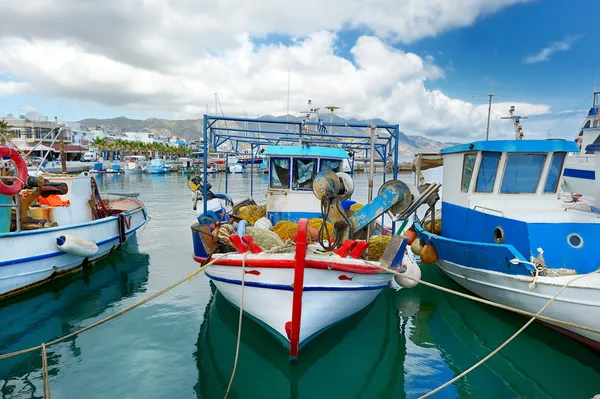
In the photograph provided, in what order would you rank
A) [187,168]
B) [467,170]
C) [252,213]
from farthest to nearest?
[187,168] → [252,213] → [467,170]

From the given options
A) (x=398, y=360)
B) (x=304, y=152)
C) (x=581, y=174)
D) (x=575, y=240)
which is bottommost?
(x=398, y=360)

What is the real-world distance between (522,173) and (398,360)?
5416 millimetres

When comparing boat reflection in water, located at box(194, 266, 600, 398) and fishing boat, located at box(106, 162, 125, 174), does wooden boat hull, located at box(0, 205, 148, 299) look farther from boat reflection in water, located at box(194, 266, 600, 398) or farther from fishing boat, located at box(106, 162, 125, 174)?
fishing boat, located at box(106, 162, 125, 174)

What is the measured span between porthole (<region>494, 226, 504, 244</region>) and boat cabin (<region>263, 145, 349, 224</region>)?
12.9 ft

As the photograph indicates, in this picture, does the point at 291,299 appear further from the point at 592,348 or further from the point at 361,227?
the point at 592,348

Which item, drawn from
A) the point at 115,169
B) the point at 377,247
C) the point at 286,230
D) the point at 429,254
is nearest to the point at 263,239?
the point at 286,230

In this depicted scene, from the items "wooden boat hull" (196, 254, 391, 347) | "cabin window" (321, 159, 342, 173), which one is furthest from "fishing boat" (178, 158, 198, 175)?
"wooden boat hull" (196, 254, 391, 347)

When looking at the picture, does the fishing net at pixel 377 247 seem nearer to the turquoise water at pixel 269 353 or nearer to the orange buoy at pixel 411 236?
the turquoise water at pixel 269 353

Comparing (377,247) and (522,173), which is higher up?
(522,173)

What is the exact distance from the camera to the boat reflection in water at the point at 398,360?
5918 mm

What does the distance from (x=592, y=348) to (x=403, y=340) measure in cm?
325

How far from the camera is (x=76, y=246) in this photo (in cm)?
1036

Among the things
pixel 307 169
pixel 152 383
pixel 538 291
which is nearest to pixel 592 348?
pixel 538 291

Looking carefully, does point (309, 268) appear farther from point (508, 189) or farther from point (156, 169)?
point (156, 169)
